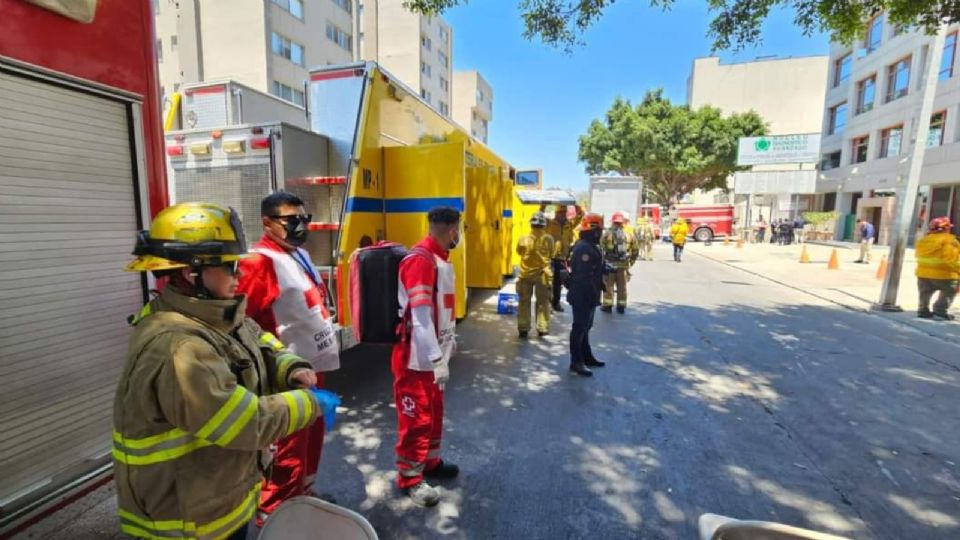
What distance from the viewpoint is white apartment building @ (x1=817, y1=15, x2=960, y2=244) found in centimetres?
2117

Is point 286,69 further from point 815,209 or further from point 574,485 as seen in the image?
point 815,209

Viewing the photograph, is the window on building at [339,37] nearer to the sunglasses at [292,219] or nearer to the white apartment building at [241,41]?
the white apartment building at [241,41]

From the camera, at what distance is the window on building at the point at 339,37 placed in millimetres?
29416

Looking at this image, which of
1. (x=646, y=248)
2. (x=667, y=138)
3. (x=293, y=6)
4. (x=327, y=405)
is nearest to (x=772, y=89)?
(x=667, y=138)

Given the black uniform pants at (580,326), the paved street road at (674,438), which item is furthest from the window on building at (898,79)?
the black uniform pants at (580,326)

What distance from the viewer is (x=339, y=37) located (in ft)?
100

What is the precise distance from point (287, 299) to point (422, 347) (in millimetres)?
831

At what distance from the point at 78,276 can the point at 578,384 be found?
4.26 metres

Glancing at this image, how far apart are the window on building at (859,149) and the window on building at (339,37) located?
32.8 meters

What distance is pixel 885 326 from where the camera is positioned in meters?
7.63

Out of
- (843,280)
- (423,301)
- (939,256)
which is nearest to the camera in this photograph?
(423,301)

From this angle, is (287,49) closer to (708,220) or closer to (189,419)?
(708,220)

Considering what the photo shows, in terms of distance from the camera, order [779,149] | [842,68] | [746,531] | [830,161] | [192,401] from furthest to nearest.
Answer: [830,161], [779,149], [842,68], [746,531], [192,401]

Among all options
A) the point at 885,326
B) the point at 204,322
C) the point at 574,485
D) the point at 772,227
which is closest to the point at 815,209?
the point at 772,227
